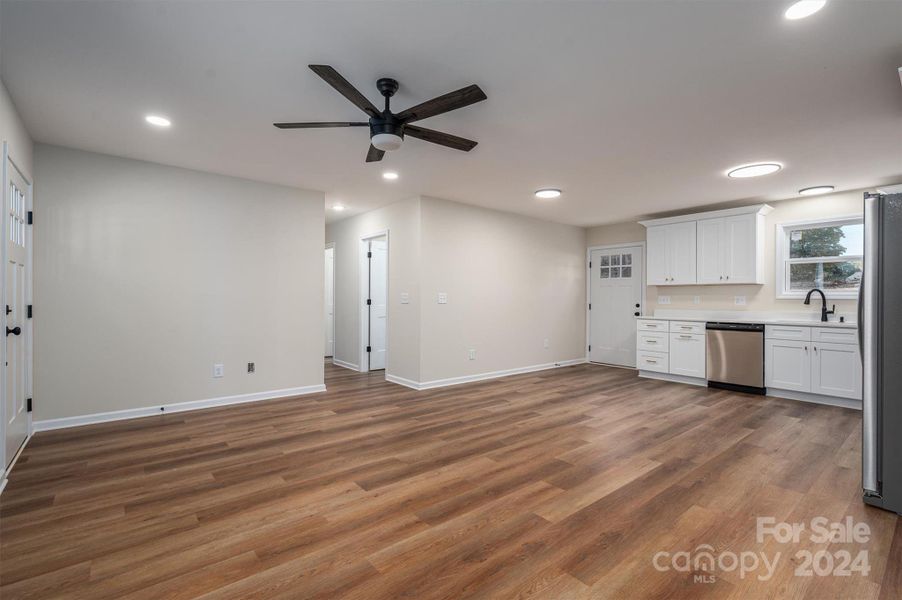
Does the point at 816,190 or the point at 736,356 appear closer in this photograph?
the point at 816,190

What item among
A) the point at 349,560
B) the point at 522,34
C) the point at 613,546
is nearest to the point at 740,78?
the point at 522,34

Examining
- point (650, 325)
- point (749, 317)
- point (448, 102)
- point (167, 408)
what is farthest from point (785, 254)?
point (167, 408)

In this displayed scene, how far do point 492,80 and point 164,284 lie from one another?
372 centimetres

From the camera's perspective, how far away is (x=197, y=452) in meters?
3.13

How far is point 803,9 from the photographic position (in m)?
1.87

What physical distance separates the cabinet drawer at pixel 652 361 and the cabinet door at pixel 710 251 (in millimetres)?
1205

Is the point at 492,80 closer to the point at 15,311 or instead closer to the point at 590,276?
the point at 15,311

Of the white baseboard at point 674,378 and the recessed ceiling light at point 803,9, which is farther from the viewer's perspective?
the white baseboard at point 674,378

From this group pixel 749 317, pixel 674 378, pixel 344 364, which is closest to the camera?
pixel 749 317

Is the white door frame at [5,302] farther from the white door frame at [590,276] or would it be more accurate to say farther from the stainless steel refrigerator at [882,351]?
the white door frame at [590,276]

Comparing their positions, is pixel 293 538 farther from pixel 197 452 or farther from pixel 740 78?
pixel 740 78

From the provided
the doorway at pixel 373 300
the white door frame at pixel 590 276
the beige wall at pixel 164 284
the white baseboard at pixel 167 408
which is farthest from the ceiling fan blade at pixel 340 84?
the white door frame at pixel 590 276

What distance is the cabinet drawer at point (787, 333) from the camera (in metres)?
4.82

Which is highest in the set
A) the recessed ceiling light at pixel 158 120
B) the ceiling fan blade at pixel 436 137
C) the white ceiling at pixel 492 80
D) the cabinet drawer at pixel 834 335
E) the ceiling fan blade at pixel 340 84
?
the recessed ceiling light at pixel 158 120
